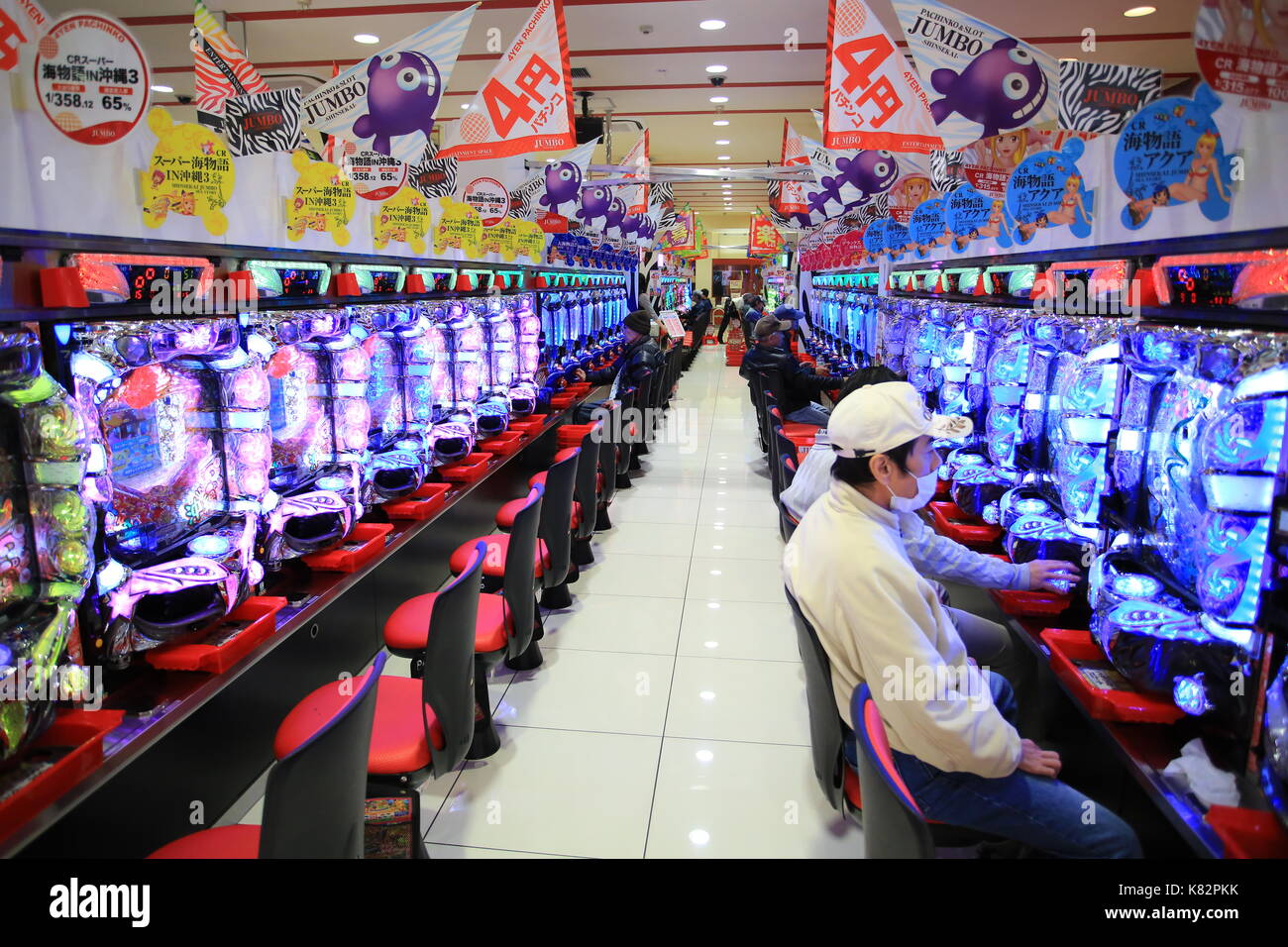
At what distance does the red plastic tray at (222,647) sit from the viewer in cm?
224

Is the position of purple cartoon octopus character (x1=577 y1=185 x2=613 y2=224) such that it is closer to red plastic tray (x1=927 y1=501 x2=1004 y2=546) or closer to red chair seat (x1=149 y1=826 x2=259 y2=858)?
red plastic tray (x1=927 y1=501 x2=1004 y2=546)

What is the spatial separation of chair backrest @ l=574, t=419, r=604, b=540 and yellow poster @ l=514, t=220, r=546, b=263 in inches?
109

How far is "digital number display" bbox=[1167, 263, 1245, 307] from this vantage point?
2.13 metres

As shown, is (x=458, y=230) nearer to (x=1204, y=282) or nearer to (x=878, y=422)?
(x=878, y=422)

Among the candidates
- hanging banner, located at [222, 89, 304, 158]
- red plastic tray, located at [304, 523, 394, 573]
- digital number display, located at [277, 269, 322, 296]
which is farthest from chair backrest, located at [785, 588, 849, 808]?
hanging banner, located at [222, 89, 304, 158]

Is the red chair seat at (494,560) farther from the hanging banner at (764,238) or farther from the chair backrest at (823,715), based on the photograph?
the hanging banner at (764,238)

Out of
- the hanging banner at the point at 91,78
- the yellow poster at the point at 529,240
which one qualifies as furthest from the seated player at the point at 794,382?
the hanging banner at the point at 91,78

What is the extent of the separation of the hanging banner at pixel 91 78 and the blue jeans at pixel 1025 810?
2647 mm

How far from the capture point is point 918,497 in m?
2.26

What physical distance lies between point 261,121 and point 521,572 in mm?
2150

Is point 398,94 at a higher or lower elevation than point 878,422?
higher

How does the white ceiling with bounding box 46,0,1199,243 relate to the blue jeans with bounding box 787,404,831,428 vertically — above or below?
above

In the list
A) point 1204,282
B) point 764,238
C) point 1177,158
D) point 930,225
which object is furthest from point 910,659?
point 764,238

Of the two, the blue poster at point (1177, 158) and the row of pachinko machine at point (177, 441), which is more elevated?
the blue poster at point (1177, 158)
